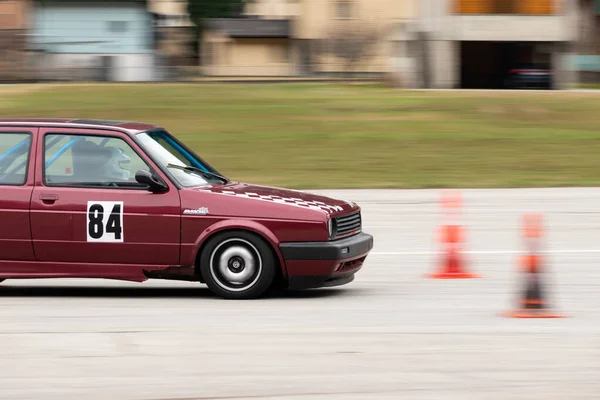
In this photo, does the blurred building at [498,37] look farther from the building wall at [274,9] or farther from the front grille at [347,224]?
the front grille at [347,224]

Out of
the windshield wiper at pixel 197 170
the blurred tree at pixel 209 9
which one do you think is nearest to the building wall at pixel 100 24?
the blurred tree at pixel 209 9

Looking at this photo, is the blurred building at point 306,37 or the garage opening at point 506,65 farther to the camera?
the blurred building at point 306,37

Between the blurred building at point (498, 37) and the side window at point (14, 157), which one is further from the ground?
the blurred building at point (498, 37)

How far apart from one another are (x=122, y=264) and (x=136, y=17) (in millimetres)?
49477

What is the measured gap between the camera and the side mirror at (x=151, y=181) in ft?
31.1

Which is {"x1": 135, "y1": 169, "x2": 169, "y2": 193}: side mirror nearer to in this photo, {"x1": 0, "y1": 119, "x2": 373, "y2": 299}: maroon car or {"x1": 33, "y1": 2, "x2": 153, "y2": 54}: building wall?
{"x1": 0, "y1": 119, "x2": 373, "y2": 299}: maroon car

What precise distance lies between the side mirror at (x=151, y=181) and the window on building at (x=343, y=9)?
6172cm

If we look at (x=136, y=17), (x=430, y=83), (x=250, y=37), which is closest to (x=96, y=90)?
(x=430, y=83)

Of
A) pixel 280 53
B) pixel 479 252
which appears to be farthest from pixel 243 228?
pixel 280 53

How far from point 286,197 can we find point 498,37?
1312 inches

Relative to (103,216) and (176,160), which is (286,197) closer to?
(176,160)

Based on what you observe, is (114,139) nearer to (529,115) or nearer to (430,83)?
(529,115)

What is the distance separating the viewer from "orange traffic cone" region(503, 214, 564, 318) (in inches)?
331

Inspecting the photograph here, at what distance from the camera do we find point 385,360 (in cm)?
725
